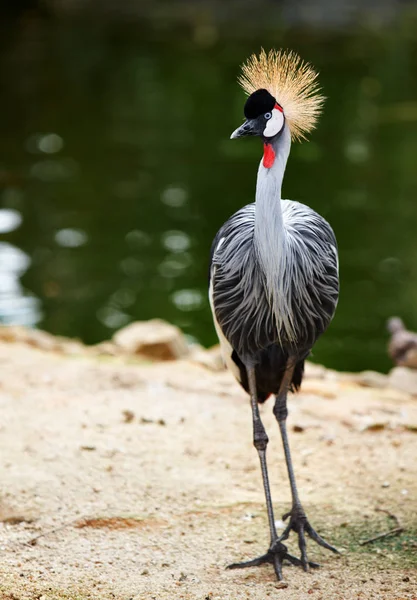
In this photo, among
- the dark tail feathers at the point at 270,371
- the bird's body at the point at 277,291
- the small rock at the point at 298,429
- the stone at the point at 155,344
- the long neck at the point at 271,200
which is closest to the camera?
the long neck at the point at 271,200

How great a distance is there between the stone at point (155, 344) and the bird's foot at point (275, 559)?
3.50 m

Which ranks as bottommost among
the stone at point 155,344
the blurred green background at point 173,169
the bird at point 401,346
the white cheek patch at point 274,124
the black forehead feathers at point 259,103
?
the stone at point 155,344

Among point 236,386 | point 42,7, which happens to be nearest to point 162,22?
point 42,7

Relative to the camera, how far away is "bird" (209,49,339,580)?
406 centimetres

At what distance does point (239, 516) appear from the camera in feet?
15.4

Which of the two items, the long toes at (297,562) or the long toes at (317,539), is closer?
the long toes at (297,562)

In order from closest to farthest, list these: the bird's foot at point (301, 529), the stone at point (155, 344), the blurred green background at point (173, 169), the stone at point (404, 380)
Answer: the bird's foot at point (301, 529) < the stone at point (404, 380) < the stone at point (155, 344) < the blurred green background at point (173, 169)

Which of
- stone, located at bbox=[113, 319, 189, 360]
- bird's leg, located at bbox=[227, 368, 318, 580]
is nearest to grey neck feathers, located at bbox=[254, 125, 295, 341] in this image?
bird's leg, located at bbox=[227, 368, 318, 580]

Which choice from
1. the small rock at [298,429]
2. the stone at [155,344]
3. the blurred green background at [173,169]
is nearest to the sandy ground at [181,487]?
the small rock at [298,429]

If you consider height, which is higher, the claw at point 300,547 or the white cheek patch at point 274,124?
the white cheek patch at point 274,124

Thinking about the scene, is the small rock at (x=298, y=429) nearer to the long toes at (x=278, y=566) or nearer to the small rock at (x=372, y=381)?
the long toes at (x=278, y=566)

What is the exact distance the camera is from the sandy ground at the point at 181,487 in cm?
407

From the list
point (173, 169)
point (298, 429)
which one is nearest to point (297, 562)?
point (298, 429)

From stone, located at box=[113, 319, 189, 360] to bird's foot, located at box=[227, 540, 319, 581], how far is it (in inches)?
138
